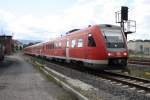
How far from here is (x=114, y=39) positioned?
19.0 m

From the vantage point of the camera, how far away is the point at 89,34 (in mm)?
19703

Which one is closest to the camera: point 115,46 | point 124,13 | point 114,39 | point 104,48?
point 104,48

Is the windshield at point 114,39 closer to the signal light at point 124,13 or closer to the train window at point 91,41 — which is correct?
the train window at point 91,41

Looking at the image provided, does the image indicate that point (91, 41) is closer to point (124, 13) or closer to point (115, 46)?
point (115, 46)

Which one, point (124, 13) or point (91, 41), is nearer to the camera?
point (91, 41)

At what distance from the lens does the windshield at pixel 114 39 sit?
18688 mm

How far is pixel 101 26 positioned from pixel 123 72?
3.24 m

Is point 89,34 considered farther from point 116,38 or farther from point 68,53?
point 68,53

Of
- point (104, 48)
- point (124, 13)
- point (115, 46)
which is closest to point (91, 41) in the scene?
point (104, 48)

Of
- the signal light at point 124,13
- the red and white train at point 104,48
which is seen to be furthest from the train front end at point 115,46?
the signal light at point 124,13

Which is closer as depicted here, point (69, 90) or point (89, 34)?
point (69, 90)

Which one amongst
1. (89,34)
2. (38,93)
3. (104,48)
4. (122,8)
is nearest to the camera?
(38,93)

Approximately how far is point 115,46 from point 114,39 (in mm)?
456

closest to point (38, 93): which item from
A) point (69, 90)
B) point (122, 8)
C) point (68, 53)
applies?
point (69, 90)
